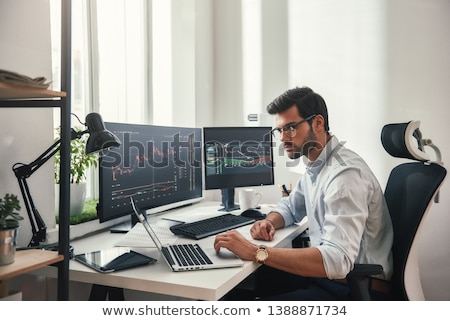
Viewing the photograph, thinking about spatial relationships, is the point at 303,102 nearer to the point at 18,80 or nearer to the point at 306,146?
the point at 306,146

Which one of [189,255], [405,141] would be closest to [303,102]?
[405,141]

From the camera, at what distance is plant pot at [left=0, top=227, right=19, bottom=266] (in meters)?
0.99

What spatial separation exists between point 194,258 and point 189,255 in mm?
36

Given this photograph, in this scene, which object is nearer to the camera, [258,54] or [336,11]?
[336,11]

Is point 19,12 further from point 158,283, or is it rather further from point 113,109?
point 158,283

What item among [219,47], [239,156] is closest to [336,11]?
[219,47]

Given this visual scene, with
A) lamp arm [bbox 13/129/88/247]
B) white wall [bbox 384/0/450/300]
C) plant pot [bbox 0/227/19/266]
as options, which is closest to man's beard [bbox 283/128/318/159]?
lamp arm [bbox 13/129/88/247]

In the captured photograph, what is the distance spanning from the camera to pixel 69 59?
1106mm

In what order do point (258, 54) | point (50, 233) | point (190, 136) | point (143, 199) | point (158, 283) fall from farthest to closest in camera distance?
1. point (258, 54)
2. point (190, 136)
3. point (143, 199)
4. point (50, 233)
5. point (158, 283)

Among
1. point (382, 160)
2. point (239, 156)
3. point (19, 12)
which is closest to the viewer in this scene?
point (19, 12)

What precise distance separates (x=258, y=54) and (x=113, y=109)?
1.06 metres

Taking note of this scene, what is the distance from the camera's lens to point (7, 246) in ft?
3.26

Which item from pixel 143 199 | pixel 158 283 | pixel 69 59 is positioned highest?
pixel 69 59

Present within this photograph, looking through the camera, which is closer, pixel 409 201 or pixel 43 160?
pixel 43 160
